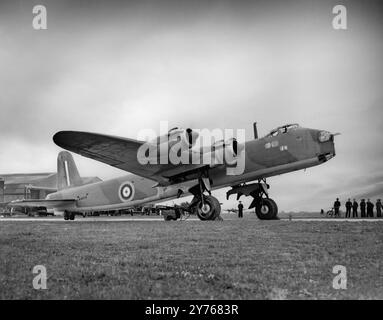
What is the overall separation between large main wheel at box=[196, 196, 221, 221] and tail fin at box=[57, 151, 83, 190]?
559 inches

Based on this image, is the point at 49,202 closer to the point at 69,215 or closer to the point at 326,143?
the point at 69,215

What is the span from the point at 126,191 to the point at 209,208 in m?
7.15

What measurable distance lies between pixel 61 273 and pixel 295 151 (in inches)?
496

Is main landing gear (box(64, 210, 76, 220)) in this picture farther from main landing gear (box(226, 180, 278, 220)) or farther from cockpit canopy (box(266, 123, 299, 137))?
cockpit canopy (box(266, 123, 299, 137))

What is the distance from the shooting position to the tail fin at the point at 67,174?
27547 millimetres

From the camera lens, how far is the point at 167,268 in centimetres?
512

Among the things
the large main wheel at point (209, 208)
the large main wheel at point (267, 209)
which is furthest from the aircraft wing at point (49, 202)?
the large main wheel at point (267, 209)

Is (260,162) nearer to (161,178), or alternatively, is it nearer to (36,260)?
(161,178)

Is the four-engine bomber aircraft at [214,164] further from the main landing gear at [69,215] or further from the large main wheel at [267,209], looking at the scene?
the main landing gear at [69,215]

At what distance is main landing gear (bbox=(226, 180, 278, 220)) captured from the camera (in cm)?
1786

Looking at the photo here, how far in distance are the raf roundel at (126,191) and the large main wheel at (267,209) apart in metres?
7.62

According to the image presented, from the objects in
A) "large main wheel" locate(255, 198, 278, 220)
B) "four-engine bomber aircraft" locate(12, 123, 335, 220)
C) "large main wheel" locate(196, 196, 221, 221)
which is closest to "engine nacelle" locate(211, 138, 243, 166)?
"four-engine bomber aircraft" locate(12, 123, 335, 220)
